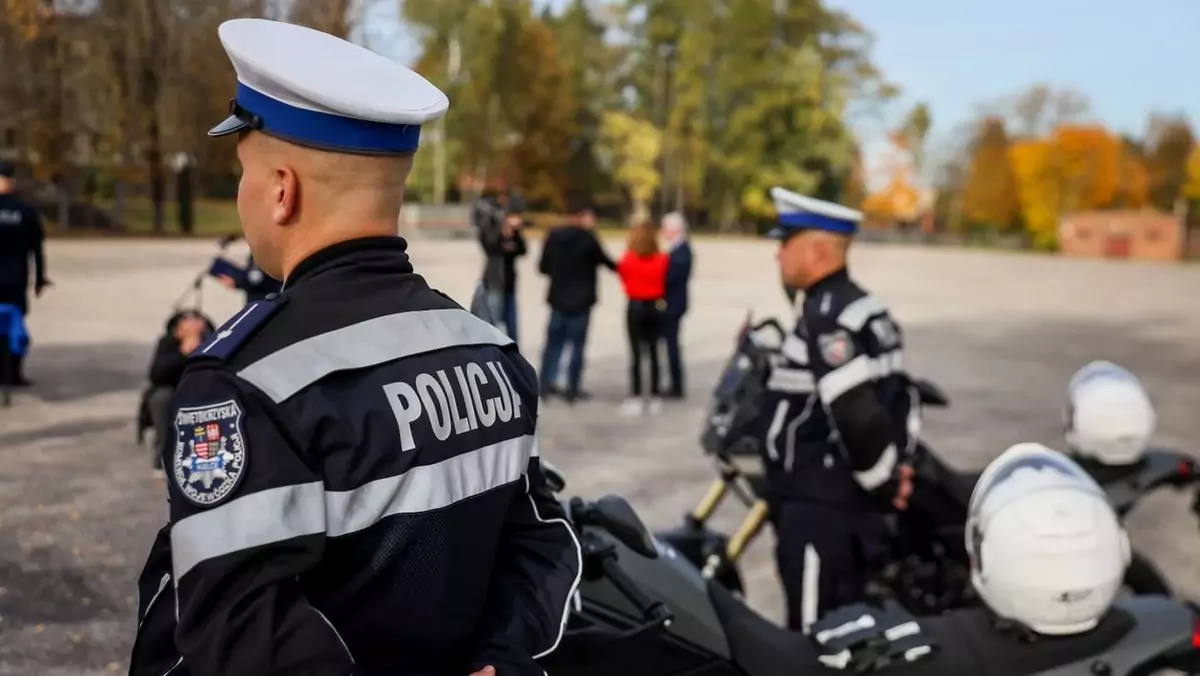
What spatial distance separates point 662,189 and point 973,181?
2788 centimetres

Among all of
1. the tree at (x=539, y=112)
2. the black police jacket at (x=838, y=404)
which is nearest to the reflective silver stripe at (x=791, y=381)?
the black police jacket at (x=838, y=404)

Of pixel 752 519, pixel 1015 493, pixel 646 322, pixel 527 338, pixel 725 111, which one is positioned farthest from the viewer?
pixel 725 111

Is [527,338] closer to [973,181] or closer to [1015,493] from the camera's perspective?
[1015,493]

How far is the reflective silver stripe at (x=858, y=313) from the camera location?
3.40 m

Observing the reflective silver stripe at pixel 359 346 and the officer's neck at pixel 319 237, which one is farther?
the officer's neck at pixel 319 237

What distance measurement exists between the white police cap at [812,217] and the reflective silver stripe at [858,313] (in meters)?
0.31

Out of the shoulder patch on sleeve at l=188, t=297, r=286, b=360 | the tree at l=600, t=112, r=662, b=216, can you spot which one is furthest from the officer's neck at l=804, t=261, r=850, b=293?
the tree at l=600, t=112, r=662, b=216

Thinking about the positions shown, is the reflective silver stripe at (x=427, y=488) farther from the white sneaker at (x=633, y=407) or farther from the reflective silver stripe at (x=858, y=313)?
the white sneaker at (x=633, y=407)

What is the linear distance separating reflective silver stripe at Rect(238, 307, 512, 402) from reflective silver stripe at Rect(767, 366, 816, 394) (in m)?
2.16

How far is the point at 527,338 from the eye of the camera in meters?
12.8

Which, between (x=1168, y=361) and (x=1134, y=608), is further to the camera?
(x=1168, y=361)

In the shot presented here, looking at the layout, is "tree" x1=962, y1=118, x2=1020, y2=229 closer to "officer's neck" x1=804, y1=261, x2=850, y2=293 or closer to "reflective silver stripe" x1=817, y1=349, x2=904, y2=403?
"officer's neck" x1=804, y1=261, x2=850, y2=293

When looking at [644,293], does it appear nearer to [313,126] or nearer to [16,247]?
[16,247]

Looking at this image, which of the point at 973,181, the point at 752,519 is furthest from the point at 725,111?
the point at 752,519
